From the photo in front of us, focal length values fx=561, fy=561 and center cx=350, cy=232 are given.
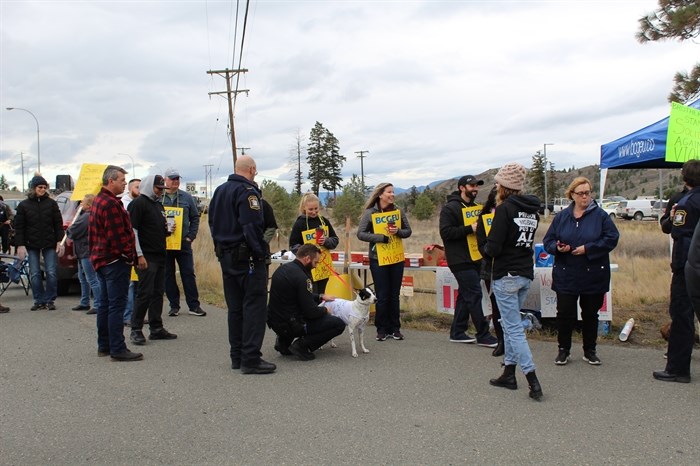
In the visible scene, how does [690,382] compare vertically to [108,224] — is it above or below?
below

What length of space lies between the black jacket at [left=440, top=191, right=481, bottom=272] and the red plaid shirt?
368cm

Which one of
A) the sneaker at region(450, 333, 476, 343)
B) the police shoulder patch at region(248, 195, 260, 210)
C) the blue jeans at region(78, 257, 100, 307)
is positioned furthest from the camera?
the blue jeans at region(78, 257, 100, 307)

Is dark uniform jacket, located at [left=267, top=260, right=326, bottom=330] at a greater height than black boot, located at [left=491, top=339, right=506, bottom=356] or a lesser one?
greater

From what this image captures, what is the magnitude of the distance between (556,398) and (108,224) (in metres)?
4.85

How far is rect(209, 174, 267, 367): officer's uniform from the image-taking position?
555cm

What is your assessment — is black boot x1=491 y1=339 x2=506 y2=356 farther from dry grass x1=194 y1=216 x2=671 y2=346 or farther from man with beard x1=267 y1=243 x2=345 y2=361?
man with beard x1=267 y1=243 x2=345 y2=361

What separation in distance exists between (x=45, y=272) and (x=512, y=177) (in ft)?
26.0

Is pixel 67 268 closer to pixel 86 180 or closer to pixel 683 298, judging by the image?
pixel 86 180

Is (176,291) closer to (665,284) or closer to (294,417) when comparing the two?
(294,417)

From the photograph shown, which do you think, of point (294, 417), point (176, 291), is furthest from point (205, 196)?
point (294, 417)

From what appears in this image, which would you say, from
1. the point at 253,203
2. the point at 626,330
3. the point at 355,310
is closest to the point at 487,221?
the point at 355,310

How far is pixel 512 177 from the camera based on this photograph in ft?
16.9

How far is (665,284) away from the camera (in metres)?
11.1

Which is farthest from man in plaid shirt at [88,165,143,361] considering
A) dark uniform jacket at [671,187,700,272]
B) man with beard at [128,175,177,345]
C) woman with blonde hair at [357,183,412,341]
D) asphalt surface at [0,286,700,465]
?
dark uniform jacket at [671,187,700,272]
